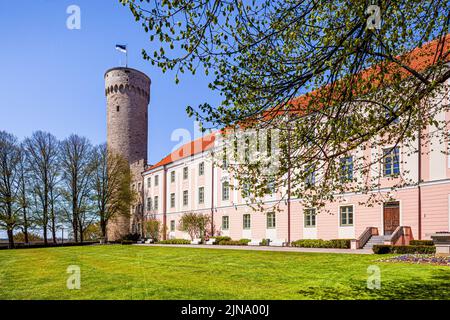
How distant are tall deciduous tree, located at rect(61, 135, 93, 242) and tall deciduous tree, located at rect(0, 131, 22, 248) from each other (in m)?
4.80

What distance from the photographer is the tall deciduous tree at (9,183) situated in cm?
3459

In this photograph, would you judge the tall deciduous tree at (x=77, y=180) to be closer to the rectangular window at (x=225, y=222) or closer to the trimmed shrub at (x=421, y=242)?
the rectangular window at (x=225, y=222)

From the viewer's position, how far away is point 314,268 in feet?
38.7

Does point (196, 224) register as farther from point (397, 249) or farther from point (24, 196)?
point (397, 249)

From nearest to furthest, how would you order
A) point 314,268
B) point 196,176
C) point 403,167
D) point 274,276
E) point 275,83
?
point 275,83 < point 274,276 < point 314,268 < point 403,167 < point 196,176

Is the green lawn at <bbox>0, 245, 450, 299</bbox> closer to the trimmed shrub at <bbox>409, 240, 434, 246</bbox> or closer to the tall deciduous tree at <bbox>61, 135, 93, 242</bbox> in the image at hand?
the trimmed shrub at <bbox>409, 240, 434, 246</bbox>

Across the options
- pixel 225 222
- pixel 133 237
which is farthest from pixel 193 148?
pixel 133 237

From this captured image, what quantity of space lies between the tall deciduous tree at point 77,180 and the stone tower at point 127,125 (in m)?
7.00

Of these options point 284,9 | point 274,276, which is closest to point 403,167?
point 274,276

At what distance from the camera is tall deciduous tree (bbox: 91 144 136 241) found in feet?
140

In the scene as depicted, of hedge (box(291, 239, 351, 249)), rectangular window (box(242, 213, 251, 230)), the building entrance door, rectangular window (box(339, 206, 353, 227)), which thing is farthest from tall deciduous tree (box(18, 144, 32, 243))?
the building entrance door

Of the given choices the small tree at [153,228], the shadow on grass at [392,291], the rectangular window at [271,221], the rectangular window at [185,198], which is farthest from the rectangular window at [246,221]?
the shadow on grass at [392,291]
